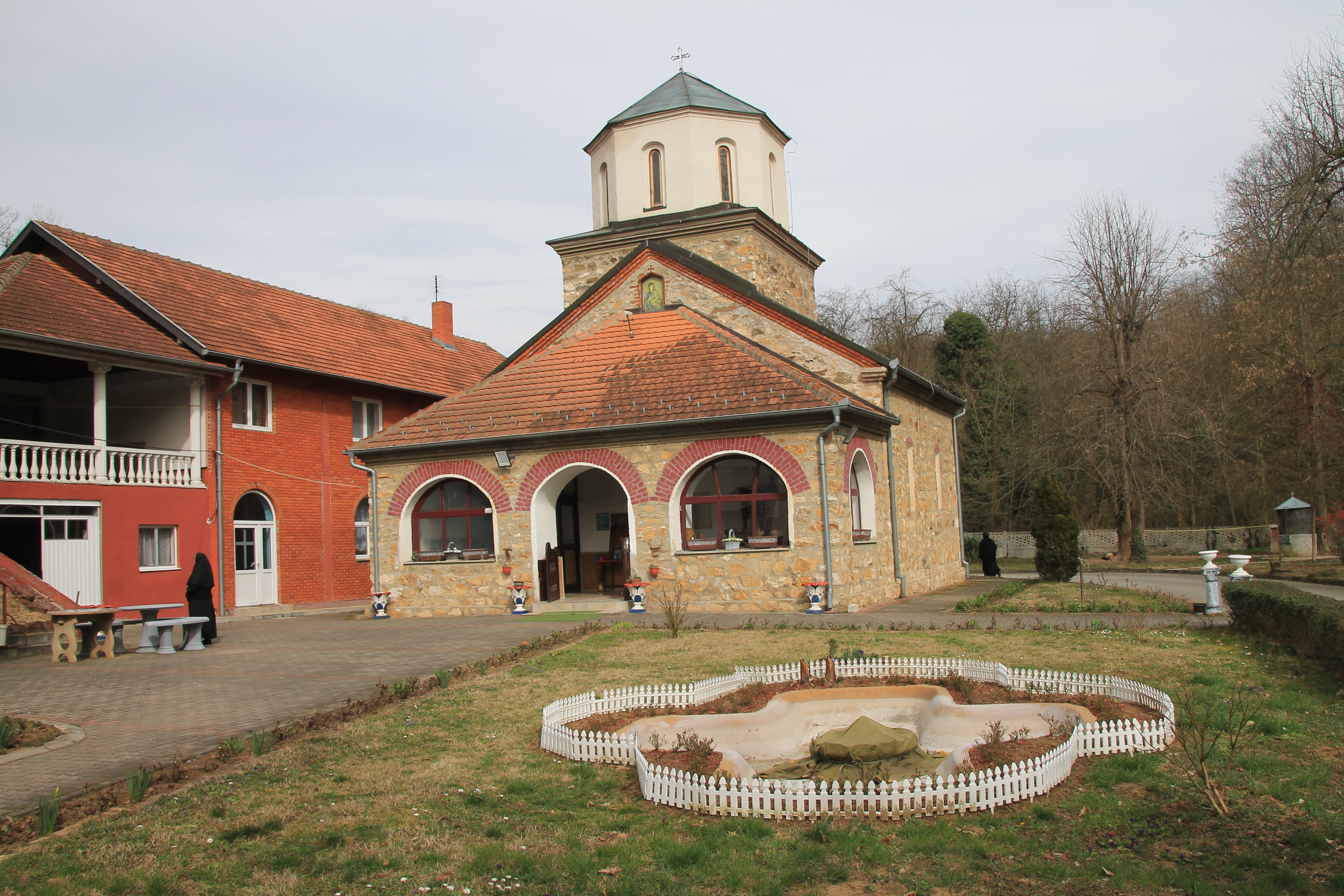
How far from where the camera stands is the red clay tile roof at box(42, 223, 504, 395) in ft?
75.7

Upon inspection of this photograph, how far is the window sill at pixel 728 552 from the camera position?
17.5 m

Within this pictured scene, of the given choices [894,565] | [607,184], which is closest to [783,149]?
[607,184]

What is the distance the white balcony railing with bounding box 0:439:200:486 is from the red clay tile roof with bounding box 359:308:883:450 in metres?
4.66

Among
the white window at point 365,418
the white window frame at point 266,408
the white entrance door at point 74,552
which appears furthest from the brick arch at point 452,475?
the white window at point 365,418

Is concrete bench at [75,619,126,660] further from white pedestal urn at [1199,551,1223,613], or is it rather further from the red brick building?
white pedestal urn at [1199,551,1223,613]

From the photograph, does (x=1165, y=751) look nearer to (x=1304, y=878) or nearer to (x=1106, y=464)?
(x=1304, y=878)

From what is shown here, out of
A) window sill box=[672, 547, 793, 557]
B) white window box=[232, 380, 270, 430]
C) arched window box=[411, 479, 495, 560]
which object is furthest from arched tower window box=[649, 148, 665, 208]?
white window box=[232, 380, 270, 430]

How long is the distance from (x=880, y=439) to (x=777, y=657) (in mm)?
9635

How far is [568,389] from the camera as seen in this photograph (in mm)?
20078

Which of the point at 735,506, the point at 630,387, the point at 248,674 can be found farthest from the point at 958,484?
the point at 248,674

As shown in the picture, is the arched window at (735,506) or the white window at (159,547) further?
the white window at (159,547)

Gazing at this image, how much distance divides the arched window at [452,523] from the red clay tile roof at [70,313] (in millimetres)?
6357

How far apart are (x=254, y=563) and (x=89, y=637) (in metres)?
9.54

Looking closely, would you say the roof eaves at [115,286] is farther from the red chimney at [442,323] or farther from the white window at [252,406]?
the red chimney at [442,323]
